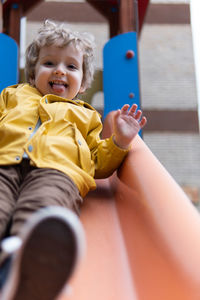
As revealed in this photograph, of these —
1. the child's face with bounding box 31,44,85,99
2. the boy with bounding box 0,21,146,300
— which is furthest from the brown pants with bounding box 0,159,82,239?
the child's face with bounding box 31,44,85,99

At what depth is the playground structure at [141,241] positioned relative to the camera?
60cm

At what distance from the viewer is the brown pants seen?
67cm

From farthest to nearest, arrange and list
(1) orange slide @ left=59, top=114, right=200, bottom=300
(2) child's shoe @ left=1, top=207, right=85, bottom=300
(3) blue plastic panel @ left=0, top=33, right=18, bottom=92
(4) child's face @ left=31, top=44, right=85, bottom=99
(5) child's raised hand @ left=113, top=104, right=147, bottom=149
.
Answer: (3) blue plastic panel @ left=0, top=33, right=18, bottom=92 → (4) child's face @ left=31, top=44, right=85, bottom=99 → (5) child's raised hand @ left=113, top=104, right=147, bottom=149 → (1) orange slide @ left=59, top=114, right=200, bottom=300 → (2) child's shoe @ left=1, top=207, right=85, bottom=300

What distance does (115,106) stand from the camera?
1.80 meters

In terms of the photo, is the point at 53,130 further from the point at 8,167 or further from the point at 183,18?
the point at 183,18

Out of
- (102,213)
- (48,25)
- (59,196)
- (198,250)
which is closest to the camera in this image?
(198,250)

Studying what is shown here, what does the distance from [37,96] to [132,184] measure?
43cm

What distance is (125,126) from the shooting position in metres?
1.03

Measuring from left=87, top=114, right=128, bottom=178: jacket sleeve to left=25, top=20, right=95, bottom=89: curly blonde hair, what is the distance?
310mm

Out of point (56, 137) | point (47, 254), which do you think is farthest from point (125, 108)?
point (47, 254)

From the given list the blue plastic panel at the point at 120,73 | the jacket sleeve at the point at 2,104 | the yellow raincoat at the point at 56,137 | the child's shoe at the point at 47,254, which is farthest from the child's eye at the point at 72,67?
the child's shoe at the point at 47,254

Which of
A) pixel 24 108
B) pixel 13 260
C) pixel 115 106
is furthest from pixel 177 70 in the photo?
pixel 13 260

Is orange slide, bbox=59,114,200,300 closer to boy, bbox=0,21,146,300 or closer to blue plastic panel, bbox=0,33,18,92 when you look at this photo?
boy, bbox=0,21,146,300

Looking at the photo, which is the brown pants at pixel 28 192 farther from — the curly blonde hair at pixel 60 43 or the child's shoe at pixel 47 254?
the curly blonde hair at pixel 60 43
